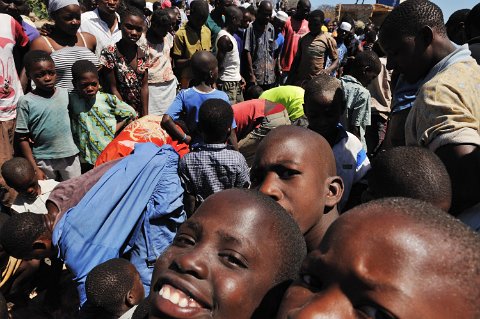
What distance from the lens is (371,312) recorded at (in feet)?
2.75

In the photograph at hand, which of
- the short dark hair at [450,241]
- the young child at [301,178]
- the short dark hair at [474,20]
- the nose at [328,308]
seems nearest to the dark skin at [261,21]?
the short dark hair at [474,20]

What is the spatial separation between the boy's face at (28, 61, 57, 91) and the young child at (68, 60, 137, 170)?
0.58 ft

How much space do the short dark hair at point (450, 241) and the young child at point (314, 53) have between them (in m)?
5.83

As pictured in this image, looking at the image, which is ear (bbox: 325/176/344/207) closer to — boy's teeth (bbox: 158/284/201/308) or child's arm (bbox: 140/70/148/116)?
boy's teeth (bbox: 158/284/201/308)

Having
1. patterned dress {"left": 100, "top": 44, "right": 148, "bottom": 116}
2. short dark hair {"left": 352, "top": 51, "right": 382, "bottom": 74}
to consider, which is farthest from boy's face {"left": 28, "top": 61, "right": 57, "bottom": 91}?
short dark hair {"left": 352, "top": 51, "right": 382, "bottom": 74}

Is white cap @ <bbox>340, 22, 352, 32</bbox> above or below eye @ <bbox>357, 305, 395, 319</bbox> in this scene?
below

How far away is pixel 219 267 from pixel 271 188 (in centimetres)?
55

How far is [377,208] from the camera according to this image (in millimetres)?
970

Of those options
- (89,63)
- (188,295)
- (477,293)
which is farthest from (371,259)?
(89,63)

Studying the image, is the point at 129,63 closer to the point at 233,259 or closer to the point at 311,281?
the point at 233,259

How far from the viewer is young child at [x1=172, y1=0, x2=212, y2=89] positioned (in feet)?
18.1

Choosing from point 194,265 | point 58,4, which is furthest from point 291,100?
point 194,265

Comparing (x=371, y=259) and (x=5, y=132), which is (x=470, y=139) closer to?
(x=371, y=259)

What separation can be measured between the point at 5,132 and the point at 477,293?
12.3 feet
